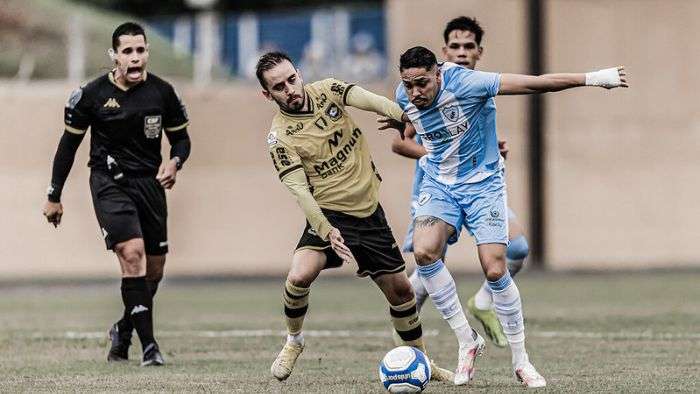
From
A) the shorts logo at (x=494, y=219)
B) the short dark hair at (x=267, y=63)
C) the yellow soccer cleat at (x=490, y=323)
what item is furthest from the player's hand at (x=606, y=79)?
the yellow soccer cleat at (x=490, y=323)

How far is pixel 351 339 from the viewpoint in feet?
38.4

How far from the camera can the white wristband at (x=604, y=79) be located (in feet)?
27.1

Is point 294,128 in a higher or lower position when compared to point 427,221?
higher

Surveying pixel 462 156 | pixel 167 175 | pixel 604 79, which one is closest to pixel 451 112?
pixel 462 156

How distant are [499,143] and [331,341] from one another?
231cm

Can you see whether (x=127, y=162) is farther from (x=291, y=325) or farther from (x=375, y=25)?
(x=375, y=25)

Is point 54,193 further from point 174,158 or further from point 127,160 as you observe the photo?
point 174,158

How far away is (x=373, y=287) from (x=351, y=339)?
7.87m

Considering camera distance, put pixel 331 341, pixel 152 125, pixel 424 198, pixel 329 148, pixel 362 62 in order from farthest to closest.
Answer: pixel 362 62
pixel 331 341
pixel 152 125
pixel 424 198
pixel 329 148

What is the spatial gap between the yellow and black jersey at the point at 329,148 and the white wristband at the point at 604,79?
1501 millimetres

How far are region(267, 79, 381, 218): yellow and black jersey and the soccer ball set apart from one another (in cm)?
120

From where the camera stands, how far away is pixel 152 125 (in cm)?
1032

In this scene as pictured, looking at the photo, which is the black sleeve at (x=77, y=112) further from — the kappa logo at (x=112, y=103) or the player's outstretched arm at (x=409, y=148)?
the player's outstretched arm at (x=409, y=148)

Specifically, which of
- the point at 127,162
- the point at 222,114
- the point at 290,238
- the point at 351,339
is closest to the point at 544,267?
the point at 290,238
